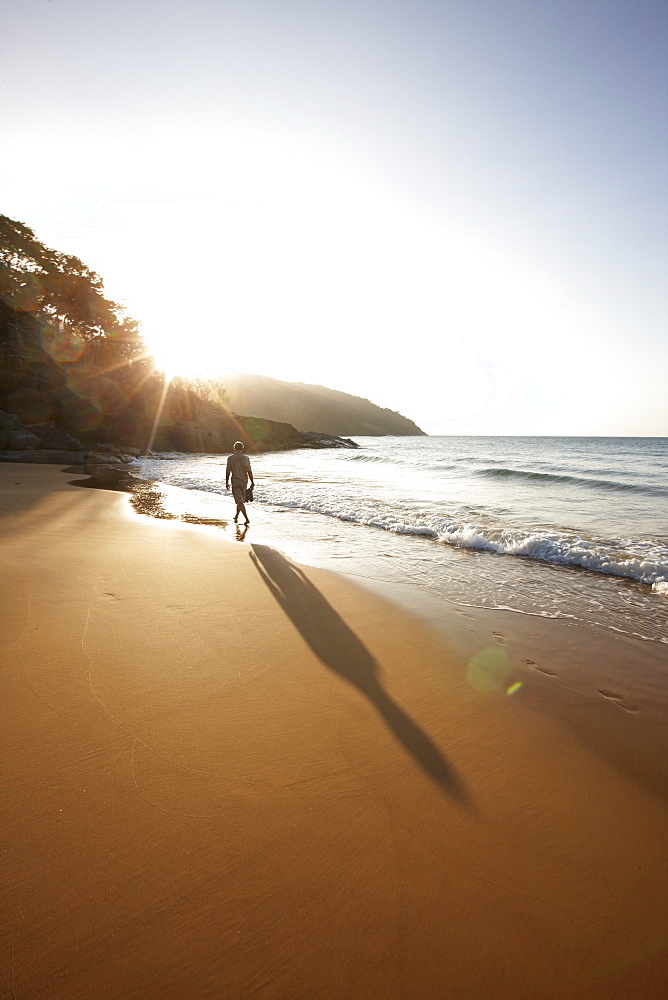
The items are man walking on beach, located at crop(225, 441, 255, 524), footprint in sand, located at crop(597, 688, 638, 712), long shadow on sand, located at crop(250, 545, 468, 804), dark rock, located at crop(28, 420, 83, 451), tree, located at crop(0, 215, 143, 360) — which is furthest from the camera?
tree, located at crop(0, 215, 143, 360)

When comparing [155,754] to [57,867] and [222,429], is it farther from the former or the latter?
[222,429]

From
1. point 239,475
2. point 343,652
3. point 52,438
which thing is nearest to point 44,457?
point 52,438

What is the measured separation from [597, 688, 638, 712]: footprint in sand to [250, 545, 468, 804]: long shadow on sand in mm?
1650

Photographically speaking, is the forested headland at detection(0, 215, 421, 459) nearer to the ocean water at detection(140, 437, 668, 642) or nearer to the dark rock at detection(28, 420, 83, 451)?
the dark rock at detection(28, 420, 83, 451)

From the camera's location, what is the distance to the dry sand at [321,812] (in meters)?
1.47

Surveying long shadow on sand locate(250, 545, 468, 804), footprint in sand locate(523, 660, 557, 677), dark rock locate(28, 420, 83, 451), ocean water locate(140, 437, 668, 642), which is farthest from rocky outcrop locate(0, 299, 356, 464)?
footprint in sand locate(523, 660, 557, 677)

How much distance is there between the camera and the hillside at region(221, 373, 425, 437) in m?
135

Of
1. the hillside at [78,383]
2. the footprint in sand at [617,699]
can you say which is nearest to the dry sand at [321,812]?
the footprint in sand at [617,699]

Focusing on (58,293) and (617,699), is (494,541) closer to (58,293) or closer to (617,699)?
(617,699)

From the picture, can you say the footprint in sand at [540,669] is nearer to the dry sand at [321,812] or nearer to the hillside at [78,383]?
the dry sand at [321,812]

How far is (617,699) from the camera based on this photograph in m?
3.28

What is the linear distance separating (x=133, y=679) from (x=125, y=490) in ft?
45.1

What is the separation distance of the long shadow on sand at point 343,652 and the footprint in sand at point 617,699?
1650 millimetres

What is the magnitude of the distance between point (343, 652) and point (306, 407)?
14538 centimetres
